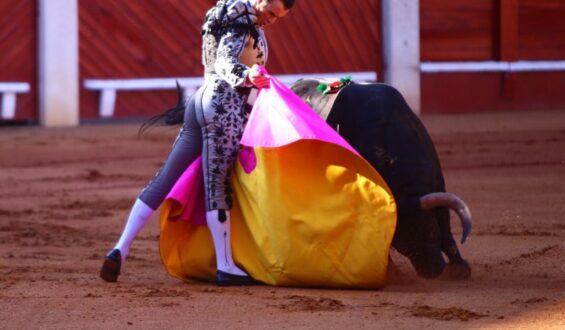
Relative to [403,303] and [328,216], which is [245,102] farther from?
[403,303]

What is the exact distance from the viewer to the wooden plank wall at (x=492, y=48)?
11336 millimetres

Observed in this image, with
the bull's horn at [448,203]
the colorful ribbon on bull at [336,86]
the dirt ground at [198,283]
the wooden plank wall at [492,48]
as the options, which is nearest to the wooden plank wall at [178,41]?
the wooden plank wall at [492,48]

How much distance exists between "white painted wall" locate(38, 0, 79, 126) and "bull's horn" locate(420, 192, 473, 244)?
5.95 metres

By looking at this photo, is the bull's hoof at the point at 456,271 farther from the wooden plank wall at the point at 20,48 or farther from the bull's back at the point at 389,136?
the wooden plank wall at the point at 20,48

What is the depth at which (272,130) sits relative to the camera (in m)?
4.02

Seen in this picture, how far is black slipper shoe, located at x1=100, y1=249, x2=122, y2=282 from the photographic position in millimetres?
4055

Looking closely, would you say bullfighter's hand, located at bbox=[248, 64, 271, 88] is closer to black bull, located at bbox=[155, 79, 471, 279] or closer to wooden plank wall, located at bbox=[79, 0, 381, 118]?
black bull, located at bbox=[155, 79, 471, 279]

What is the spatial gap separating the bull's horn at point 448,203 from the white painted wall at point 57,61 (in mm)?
5948

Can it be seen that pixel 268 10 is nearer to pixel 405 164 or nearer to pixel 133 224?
pixel 405 164

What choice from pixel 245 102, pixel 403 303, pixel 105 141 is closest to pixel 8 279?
pixel 245 102

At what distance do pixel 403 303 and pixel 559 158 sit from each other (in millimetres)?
4685

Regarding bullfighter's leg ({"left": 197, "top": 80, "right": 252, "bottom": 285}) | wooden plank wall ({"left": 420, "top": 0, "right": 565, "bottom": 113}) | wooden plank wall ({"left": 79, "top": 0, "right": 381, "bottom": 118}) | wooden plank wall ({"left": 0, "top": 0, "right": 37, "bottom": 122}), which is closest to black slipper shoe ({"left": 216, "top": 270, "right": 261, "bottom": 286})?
bullfighter's leg ({"left": 197, "top": 80, "right": 252, "bottom": 285})

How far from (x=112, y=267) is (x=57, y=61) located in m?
5.74

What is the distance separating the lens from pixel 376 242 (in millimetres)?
3922
